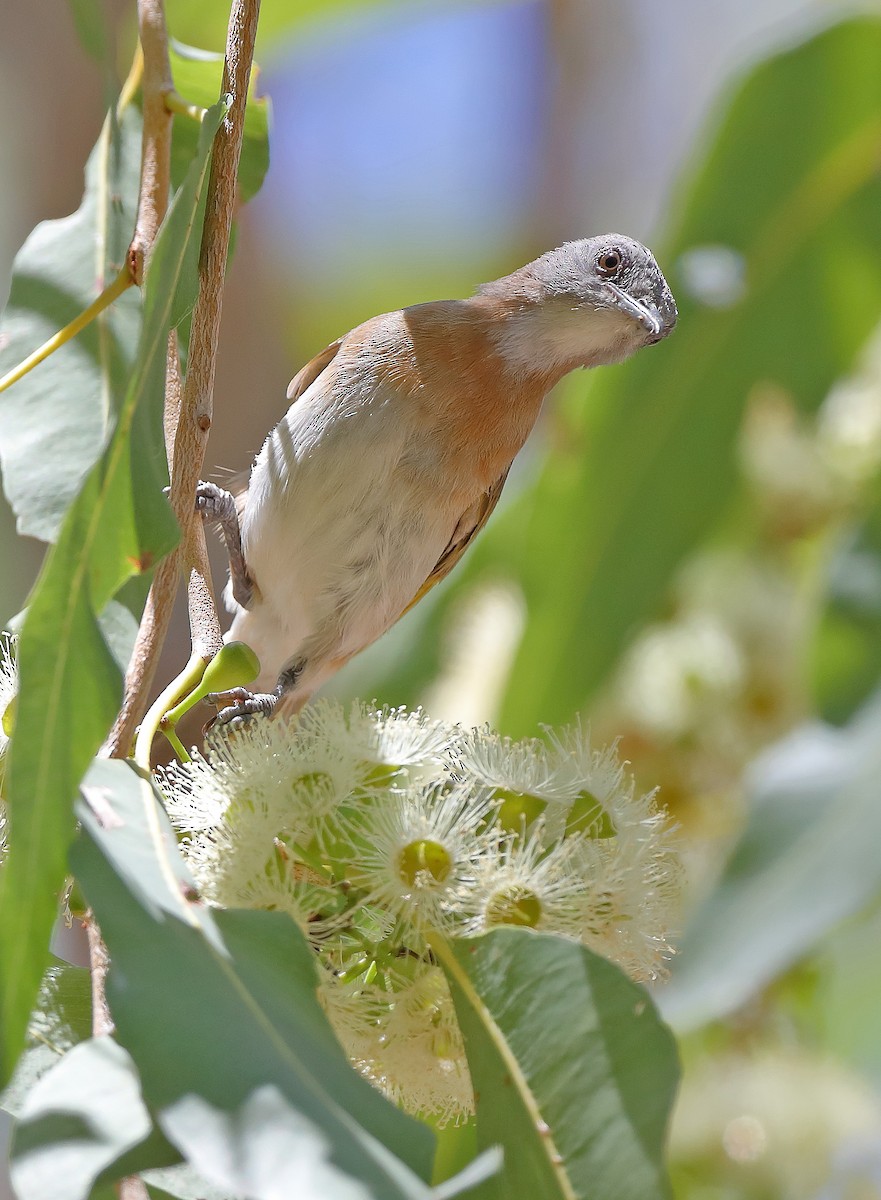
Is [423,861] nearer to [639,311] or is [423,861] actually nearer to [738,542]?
[639,311]

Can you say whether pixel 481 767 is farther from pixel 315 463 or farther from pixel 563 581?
pixel 563 581

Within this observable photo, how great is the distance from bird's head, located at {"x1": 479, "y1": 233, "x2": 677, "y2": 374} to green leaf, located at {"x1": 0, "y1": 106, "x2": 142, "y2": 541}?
63cm

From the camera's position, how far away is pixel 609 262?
1965 millimetres

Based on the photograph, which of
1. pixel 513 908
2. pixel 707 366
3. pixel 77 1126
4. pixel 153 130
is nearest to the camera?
pixel 77 1126

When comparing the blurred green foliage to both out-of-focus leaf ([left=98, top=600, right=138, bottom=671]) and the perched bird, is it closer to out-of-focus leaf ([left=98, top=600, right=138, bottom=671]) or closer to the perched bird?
the perched bird

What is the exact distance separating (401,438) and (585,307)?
13.5 inches

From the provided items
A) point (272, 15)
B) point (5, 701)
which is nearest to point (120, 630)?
point (5, 701)

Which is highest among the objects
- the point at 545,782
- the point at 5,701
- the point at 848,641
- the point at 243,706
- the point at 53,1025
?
the point at 545,782

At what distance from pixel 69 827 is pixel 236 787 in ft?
0.68

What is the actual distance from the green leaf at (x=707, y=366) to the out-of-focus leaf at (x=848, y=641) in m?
0.52

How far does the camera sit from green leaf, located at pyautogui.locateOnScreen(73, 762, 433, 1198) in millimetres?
865

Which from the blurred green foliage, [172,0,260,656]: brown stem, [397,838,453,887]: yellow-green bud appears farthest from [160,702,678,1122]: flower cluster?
the blurred green foliage

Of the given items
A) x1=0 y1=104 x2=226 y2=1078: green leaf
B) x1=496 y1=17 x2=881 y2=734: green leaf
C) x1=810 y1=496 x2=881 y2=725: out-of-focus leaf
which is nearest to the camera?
x1=0 y1=104 x2=226 y2=1078: green leaf

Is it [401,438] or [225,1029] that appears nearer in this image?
[225,1029]
